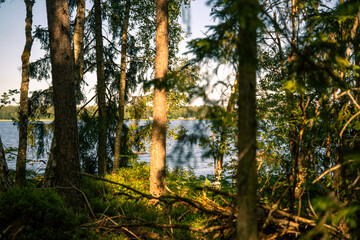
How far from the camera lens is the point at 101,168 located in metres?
10.5

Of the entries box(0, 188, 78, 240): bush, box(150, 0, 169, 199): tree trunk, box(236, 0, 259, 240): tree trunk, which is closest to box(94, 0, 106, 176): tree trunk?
box(150, 0, 169, 199): tree trunk

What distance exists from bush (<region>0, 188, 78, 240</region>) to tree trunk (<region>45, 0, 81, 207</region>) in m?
1.80

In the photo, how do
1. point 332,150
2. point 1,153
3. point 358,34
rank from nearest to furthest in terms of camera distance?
point 358,34 → point 332,150 → point 1,153

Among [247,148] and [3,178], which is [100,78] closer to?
[3,178]

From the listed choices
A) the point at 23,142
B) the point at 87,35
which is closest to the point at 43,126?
the point at 23,142

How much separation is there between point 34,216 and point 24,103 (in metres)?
7.41

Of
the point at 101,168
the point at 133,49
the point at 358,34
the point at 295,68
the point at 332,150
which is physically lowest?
the point at 101,168

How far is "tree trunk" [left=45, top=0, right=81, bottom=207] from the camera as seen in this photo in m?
5.32

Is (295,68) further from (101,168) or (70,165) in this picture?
(101,168)

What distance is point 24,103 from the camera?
369 inches

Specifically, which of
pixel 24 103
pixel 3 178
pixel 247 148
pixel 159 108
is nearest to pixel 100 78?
pixel 24 103

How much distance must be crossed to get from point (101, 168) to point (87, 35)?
20.2 ft

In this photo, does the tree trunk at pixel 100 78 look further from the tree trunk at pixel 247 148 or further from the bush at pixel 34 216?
the tree trunk at pixel 247 148

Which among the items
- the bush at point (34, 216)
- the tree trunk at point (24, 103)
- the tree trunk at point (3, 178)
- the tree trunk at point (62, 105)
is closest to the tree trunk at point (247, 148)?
the bush at point (34, 216)
